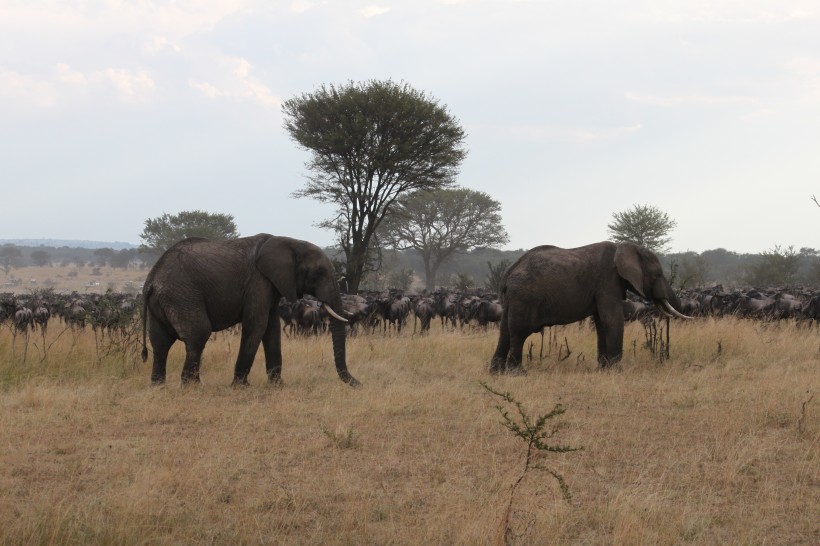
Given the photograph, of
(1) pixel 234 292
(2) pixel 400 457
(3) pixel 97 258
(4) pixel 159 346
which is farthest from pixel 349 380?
(3) pixel 97 258

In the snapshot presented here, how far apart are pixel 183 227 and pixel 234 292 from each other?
155 feet

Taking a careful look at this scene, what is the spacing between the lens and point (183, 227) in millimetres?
54688

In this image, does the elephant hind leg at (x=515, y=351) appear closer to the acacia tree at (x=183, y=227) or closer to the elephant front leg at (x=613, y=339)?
the elephant front leg at (x=613, y=339)

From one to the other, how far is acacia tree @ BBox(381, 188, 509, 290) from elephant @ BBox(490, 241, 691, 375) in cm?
4337

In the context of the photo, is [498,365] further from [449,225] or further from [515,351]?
[449,225]

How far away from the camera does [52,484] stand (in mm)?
5695

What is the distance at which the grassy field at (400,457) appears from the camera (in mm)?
4770

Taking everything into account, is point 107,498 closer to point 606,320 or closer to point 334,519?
point 334,519

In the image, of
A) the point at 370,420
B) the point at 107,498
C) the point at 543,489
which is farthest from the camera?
the point at 370,420

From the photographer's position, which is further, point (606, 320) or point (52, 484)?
point (606, 320)

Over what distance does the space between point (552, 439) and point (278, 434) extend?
8.93ft

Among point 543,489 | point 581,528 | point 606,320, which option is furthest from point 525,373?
point 581,528

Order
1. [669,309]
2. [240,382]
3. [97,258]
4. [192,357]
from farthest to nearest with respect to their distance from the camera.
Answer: [97,258], [669,309], [240,382], [192,357]

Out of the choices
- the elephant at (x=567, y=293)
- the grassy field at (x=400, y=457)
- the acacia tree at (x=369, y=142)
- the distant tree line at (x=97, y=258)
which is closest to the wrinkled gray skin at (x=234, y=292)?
the grassy field at (x=400, y=457)
